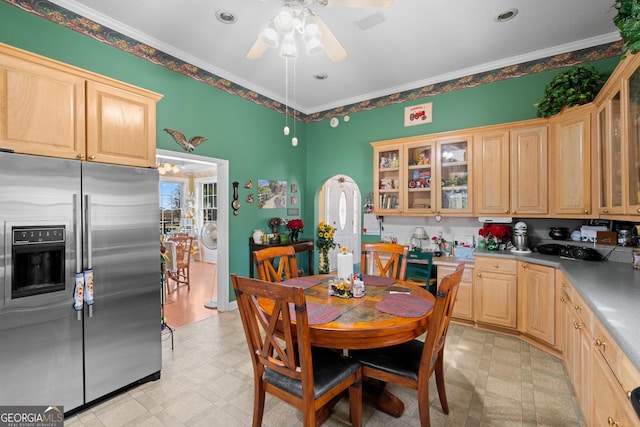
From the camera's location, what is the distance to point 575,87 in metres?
2.83

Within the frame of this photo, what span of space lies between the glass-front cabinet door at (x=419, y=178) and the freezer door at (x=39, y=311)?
3553mm

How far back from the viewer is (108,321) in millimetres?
2084

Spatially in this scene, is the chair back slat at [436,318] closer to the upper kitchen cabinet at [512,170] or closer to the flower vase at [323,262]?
the upper kitchen cabinet at [512,170]

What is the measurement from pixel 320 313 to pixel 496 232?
2725 mm

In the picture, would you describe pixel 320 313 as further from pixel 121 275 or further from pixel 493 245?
pixel 493 245

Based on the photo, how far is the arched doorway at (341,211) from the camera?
5977mm

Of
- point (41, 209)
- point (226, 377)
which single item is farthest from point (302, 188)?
point (41, 209)

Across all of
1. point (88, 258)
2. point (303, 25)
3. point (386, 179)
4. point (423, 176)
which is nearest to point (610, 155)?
point (423, 176)

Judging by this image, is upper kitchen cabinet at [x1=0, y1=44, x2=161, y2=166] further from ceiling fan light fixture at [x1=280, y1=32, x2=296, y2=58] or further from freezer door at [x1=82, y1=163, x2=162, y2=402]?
ceiling fan light fixture at [x1=280, y1=32, x2=296, y2=58]

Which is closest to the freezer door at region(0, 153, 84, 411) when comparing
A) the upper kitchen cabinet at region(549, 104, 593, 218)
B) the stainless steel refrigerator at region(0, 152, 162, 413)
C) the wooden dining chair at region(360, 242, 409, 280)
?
the stainless steel refrigerator at region(0, 152, 162, 413)

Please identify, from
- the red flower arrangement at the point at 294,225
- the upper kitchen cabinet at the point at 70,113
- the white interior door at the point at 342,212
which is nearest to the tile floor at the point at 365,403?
the upper kitchen cabinet at the point at 70,113

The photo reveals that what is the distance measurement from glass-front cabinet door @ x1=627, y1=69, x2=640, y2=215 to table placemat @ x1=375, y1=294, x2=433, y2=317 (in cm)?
150

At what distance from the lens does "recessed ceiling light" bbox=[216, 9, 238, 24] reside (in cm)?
268

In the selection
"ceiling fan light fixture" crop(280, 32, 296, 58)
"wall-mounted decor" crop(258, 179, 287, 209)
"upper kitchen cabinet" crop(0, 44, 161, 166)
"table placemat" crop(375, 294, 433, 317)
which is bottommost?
"table placemat" crop(375, 294, 433, 317)
